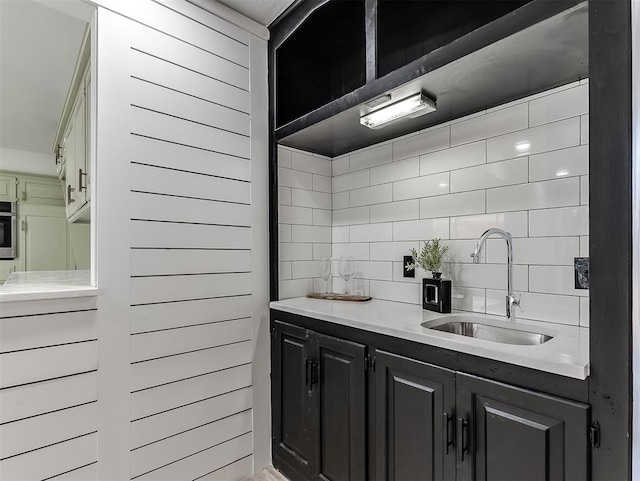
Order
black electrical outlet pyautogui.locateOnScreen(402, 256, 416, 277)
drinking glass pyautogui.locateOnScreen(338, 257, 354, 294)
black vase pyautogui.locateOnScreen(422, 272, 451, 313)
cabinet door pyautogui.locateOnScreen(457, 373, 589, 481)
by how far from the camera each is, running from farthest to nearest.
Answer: drinking glass pyautogui.locateOnScreen(338, 257, 354, 294) → black electrical outlet pyautogui.locateOnScreen(402, 256, 416, 277) → black vase pyautogui.locateOnScreen(422, 272, 451, 313) → cabinet door pyautogui.locateOnScreen(457, 373, 589, 481)

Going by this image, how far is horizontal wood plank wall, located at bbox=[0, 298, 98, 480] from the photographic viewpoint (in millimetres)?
1214

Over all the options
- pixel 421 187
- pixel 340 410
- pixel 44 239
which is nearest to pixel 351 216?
pixel 421 187

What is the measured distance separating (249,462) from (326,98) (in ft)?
7.56

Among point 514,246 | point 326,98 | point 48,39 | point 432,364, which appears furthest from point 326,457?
point 48,39

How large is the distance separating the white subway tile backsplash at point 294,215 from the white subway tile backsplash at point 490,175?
91 cm

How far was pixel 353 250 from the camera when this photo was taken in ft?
7.18

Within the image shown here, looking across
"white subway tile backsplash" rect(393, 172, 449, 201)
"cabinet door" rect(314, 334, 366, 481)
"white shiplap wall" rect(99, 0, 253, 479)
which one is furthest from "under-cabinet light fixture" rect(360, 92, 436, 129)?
"cabinet door" rect(314, 334, 366, 481)

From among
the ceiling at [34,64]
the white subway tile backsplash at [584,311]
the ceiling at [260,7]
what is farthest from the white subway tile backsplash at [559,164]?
the ceiling at [34,64]

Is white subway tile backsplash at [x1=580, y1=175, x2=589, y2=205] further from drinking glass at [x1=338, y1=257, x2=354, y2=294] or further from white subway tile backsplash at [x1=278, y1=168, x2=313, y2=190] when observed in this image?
white subway tile backsplash at [x1=278, y1=168, x2=313, y2=190]

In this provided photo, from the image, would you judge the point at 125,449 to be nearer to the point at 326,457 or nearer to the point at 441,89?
the point at 326,457

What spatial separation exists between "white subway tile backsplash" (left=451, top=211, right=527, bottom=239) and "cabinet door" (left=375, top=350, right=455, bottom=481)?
0.73m

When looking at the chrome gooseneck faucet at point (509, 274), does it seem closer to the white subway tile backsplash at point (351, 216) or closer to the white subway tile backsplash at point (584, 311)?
the white subway tile backsplash at point (584, 311)

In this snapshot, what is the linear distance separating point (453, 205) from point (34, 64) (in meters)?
2.91

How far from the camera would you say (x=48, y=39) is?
206 centimetres
